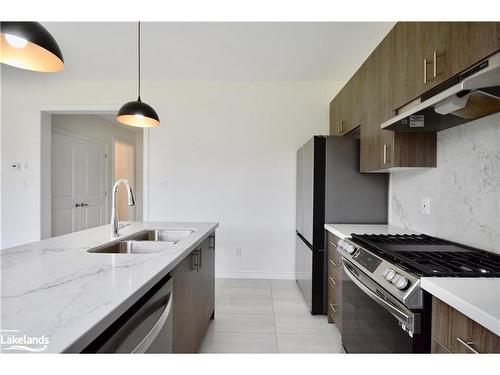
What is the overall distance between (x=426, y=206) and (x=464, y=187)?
38cm

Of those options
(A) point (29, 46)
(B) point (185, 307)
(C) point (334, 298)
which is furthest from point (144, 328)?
(C) point (334, 298)

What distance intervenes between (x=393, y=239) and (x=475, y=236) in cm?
41

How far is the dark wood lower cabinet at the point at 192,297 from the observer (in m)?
1.31

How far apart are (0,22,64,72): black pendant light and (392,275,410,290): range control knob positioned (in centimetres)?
171

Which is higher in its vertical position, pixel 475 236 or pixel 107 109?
pixel 107 109

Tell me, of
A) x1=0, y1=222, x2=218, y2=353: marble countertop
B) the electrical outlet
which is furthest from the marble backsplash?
x1=0, y1=222, x2=218, y2=353: marble countertop

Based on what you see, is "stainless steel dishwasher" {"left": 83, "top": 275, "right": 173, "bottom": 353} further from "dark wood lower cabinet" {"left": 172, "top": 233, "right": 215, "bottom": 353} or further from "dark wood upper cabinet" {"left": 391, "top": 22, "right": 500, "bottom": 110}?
"dark wood upper cabinet" {"left": 391, "top": 22, "right": 500, "bottom": 110}

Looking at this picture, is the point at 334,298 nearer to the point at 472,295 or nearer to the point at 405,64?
the point at 472,295

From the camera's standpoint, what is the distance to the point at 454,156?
5.40ft

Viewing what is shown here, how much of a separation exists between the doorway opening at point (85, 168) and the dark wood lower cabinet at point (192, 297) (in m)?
3.00

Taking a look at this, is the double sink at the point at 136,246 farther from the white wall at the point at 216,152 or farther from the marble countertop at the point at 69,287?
the white wall at the point at 216,152

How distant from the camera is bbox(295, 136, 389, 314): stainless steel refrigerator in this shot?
2400 mm
